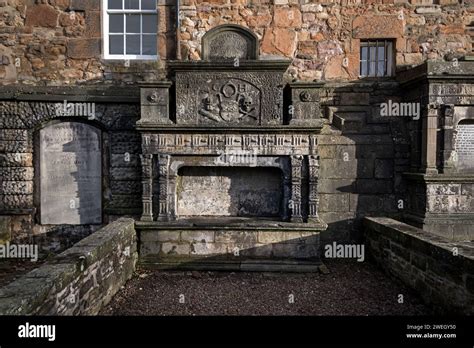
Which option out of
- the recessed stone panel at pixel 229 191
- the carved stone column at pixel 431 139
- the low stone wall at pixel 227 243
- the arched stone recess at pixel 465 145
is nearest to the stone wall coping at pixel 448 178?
the carved stone column at pixel 431 139

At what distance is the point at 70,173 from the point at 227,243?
3.70 meters

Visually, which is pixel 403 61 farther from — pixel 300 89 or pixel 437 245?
pixel 437 245

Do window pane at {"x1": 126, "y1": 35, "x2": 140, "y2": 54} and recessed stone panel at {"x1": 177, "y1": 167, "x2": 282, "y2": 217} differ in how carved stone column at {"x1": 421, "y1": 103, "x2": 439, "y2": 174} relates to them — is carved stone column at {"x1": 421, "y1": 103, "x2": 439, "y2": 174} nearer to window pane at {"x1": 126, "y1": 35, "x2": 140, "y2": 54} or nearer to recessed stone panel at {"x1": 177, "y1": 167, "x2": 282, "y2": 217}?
recessed stone panel at {"x1": 177, "y1": 167, "x2": 282, "y2": 217}

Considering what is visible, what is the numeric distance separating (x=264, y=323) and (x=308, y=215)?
2.73 m

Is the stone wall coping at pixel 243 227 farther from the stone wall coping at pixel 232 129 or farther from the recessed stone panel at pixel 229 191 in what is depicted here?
the stone wall coping at pixel 232 129

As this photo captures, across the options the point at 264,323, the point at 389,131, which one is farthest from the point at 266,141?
the point at 264,323

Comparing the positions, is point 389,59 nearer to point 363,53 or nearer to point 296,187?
point 363,53

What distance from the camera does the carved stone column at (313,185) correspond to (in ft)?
18.4

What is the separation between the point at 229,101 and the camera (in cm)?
578

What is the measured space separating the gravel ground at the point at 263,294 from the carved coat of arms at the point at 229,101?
2832mm

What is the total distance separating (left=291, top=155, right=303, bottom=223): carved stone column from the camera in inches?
224

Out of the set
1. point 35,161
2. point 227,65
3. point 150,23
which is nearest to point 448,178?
point 227,65

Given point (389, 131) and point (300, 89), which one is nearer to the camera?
point (300, 89)

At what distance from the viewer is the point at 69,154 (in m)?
6.49
